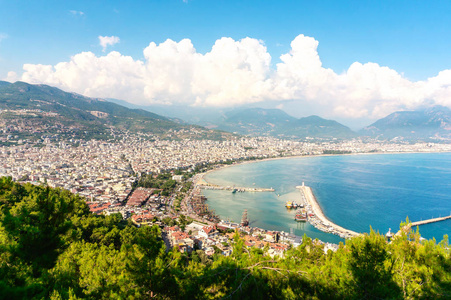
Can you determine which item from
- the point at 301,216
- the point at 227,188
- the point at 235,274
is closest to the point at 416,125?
the point at 227,188

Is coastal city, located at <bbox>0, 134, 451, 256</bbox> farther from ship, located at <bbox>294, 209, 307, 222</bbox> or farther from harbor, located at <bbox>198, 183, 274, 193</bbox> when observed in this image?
ship, located at <bbox>294, 209, 307, 222</bbox>

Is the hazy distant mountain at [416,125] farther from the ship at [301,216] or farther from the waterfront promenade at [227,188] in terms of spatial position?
the ship at [301,216]

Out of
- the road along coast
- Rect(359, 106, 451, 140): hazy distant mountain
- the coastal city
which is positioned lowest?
the coastal city

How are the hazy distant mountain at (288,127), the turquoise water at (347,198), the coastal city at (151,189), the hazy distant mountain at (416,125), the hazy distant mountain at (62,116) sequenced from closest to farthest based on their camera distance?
1. the coastal city at (151,189)
2. the turquoise water at (347,198)
3. the hazy distant mountain at (62,116)
4. the hazy distant mountain at (416,125)
5. the hazy distant mountain at (288,127)

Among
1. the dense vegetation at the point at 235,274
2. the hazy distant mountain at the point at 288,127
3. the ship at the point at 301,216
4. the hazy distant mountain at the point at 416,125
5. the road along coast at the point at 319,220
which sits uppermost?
the hazy distant mountain at the point at 416,125

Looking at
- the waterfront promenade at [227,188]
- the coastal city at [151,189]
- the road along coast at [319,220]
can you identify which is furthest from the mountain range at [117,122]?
the road along coast at [319,220]

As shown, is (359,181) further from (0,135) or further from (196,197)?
(0,135)

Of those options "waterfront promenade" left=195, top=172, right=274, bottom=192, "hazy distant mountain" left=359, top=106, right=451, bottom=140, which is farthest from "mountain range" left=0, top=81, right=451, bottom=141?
"waterfront promenade" left=195, top=172, right=274, bottom=192
